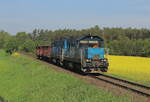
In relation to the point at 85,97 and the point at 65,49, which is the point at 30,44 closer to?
the point at 65,49

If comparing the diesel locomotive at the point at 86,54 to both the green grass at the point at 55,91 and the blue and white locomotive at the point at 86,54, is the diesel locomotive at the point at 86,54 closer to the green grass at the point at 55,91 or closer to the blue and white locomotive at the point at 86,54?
the blue and white locomotive at the point at 86,54

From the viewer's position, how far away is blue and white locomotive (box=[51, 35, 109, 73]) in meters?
27.1

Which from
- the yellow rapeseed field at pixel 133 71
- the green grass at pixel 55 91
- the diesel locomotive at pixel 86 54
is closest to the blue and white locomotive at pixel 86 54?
the diesel locomotive at pixel 86 54

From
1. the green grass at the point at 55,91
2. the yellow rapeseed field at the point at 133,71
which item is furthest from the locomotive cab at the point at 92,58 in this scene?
the green grass at the point at 55,91

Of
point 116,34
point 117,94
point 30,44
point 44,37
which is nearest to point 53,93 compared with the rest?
point 117,94

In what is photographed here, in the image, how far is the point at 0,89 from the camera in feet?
90.0

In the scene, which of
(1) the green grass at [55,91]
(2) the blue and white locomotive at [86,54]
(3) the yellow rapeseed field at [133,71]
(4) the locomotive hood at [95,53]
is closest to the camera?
(1) the green grass at [55,91]

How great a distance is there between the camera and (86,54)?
90.0 feet

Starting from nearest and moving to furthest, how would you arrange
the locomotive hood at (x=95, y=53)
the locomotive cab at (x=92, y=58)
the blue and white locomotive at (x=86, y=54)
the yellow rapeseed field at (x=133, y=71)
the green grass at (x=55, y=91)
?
the green grass at (x=55, y=91), the yellow rapeseed field at (x=133, y=71), the locomotive cab at (x=92, y=58), the blue and white locomotive at (x=86, y=54), the locomotive hood at (x=95, y=53)

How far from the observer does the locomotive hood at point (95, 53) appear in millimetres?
27469

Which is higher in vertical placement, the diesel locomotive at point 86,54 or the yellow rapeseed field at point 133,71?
the diesel locomotive at point 86,54

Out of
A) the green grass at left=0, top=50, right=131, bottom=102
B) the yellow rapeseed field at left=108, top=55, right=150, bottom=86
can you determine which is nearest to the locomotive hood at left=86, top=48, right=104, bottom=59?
the yellow rapeseed field at left=108, top=55, right=150, bottom=86

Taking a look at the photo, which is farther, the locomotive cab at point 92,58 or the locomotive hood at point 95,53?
the locomotive hood at point 95,53

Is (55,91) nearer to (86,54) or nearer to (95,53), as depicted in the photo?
(86,54)
